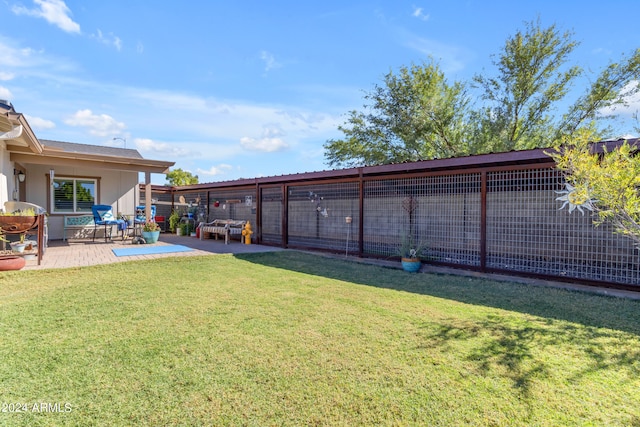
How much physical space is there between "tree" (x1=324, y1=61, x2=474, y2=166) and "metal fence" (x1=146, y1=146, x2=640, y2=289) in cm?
831

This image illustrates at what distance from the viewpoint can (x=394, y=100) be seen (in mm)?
15812

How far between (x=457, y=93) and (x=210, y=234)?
43.0 ft

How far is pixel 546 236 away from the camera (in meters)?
5.50

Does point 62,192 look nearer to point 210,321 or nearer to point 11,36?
point 11,36

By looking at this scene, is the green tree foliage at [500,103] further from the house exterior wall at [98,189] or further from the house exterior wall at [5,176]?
the house exterior wall at [5,176]

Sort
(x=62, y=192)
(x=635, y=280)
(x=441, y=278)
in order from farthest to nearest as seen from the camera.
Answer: (x=62, y=192) → (x=441, y=278) → (x=635, y=280)

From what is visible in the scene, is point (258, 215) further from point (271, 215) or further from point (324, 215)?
point (324, 215)

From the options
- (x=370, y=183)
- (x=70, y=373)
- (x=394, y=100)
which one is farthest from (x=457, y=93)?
(x=70, y=373)

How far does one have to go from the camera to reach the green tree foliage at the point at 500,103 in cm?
1288

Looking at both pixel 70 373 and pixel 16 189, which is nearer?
pixel 70 373

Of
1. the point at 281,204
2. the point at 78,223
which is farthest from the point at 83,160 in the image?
the point at 281,204

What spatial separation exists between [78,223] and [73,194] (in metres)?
0.95

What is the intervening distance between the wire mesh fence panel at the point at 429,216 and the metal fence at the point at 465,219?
0.02 metres

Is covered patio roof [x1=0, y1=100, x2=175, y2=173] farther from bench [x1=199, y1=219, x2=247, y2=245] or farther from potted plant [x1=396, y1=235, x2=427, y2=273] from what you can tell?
potted plant [x1=396, y1=235, x2=427, y2=273]
